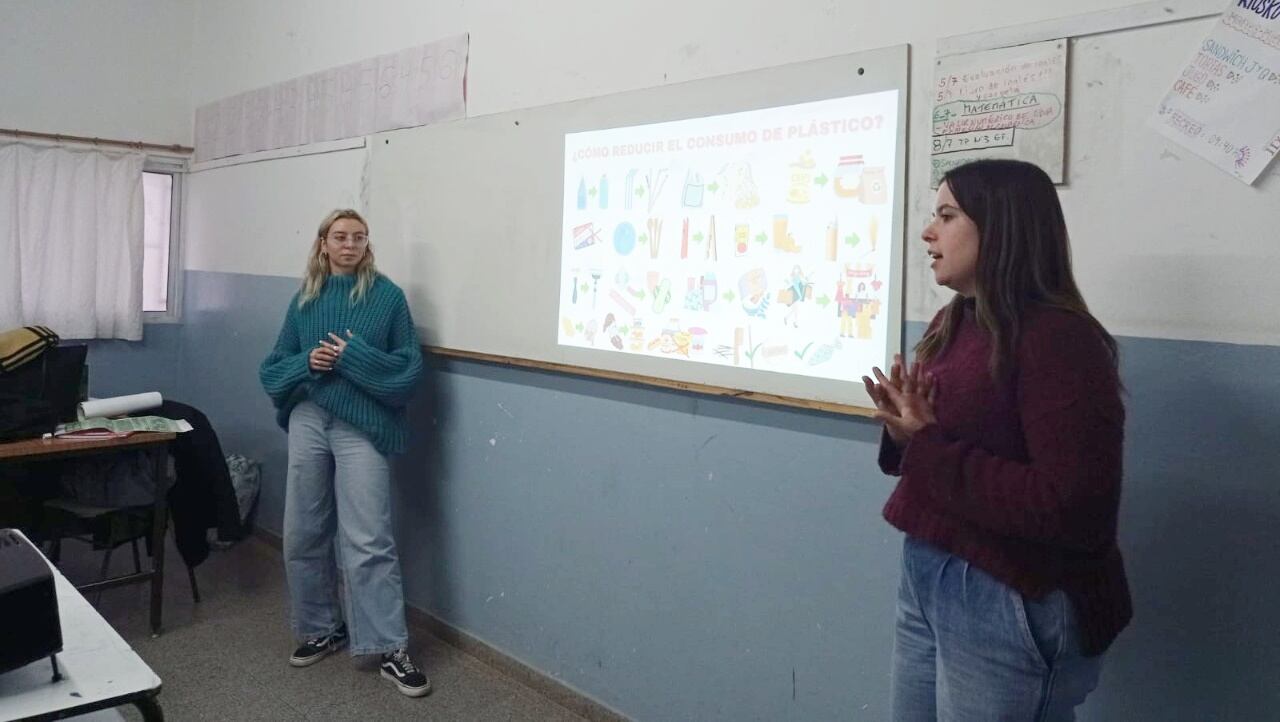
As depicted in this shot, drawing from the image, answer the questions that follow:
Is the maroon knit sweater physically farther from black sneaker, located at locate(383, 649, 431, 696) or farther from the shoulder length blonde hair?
the shoulder length blonde hair

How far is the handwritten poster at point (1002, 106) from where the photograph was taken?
164 centimetres

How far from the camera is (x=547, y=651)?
8.95ft

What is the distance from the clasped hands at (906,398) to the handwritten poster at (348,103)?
209 cm

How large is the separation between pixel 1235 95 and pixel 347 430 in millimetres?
2470

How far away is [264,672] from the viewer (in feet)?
9.25

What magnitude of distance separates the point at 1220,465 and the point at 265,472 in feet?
12.5

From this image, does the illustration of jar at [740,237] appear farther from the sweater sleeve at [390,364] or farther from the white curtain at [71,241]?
the white curtain at [71,241]

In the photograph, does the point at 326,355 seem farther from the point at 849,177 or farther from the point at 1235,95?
the point at 1235,95

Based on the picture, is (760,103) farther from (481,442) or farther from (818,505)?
(481,442)

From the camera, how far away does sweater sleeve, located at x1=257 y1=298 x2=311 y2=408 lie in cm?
280

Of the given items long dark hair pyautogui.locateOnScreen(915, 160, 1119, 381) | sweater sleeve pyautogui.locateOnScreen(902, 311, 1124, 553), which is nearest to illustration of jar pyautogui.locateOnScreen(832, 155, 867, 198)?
long dark hair pyautogui.locateOnScreen(915, 160, 1119, 381)

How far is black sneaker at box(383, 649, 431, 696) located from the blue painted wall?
0.90ft

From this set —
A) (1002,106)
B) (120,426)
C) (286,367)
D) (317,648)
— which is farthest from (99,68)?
(1002,106)

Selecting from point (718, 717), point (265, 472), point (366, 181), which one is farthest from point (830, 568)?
point (265, 472)
